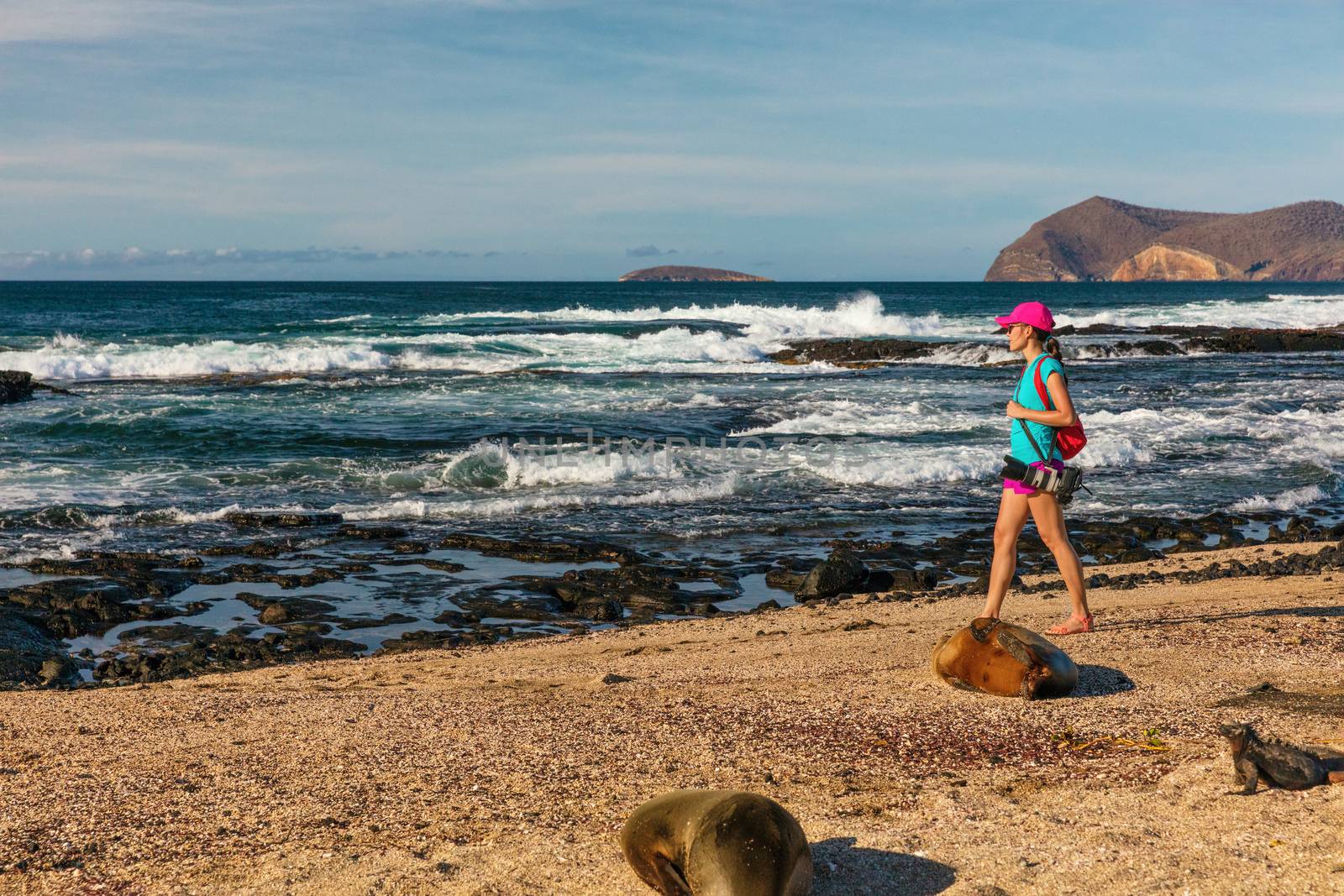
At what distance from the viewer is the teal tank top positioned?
5.45 m

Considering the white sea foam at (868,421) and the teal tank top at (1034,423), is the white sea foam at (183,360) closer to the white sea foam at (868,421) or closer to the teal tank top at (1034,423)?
the white sea foam at (868,421)

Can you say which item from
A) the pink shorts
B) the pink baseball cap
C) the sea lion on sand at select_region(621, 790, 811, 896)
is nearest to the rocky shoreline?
the pink shorts

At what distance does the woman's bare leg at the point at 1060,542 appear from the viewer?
18.3 ft

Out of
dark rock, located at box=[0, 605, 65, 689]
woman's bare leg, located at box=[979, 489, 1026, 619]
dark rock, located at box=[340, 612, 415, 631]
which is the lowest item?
dark rock, located at box=[340, 612, 415, 631]

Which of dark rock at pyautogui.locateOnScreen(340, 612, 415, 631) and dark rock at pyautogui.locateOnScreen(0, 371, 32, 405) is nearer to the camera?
dark rock at pyautogui.locateOnScreen(340, 612, 415, 631)

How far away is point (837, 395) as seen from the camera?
76.5ft

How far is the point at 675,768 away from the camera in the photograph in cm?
432

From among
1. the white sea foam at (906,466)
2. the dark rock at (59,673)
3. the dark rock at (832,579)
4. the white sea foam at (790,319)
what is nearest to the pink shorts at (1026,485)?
the dark rock at (832,579)

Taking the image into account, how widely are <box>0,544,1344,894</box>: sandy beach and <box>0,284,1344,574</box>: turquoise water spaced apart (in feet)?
15.5

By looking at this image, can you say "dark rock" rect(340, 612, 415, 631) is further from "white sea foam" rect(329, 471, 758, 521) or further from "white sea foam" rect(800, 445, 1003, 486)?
"white sea foam" rect(800, 445, 1003, 486)

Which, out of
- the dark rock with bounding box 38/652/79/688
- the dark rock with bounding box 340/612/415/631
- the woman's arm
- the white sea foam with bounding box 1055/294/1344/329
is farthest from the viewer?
the white sea foam with bounding box 1055/294/1344/329

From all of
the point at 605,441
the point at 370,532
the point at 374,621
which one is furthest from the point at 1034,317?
the point at 605,441

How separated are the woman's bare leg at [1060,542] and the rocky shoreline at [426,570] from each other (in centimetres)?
244

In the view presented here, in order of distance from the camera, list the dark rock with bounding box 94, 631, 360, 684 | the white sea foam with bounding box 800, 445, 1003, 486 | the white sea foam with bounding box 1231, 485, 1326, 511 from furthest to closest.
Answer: the white sea foam with bounding box 800, 445, 1003, 486, the white sea foam with bounding box 1231, 485, 1326, 511, the dark rock with bounding box 94, 631, 360, 684
